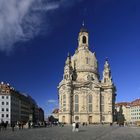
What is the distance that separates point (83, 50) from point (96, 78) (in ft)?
42.2

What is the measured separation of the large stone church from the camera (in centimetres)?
12800

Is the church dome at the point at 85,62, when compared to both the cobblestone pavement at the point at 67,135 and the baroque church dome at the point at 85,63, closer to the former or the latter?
the baroque church dome at the point at 85,63

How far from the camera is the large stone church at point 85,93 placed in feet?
420

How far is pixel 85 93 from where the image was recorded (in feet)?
431

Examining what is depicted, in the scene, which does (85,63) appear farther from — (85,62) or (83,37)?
(83,37)

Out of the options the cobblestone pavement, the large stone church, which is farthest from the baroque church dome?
the cobblestone pavement

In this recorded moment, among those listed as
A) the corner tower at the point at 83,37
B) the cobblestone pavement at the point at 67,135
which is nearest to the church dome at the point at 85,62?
the corner tower at the point at 83,37

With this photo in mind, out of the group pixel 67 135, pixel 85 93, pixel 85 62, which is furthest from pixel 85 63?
pixel 67 135

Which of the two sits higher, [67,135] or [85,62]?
[85,62]

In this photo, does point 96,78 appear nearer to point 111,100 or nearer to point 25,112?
point 111,100

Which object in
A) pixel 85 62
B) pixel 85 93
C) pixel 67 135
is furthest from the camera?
pixel 85 62

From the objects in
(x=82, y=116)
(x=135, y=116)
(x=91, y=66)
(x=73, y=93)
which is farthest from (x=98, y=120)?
(x=135, y=116)

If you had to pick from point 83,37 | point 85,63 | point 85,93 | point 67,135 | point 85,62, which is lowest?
point 67,135

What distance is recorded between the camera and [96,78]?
456ft
